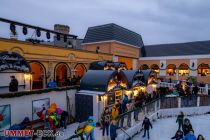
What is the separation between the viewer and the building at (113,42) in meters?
29.8

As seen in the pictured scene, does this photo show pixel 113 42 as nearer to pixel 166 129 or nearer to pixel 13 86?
pixel 166 129

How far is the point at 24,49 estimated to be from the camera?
16359 millimetres

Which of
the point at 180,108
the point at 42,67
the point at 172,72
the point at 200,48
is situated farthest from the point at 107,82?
the point at 200,48

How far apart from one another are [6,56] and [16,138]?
602cm

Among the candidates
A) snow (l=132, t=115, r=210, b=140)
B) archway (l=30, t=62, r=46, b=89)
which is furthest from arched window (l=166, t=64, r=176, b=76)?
archway (l=30, t=62, r=46, b=89)

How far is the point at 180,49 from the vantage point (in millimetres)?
36750

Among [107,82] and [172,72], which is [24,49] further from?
[172,72]

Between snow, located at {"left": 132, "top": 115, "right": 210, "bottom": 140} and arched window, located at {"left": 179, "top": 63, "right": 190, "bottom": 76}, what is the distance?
50.5 ft

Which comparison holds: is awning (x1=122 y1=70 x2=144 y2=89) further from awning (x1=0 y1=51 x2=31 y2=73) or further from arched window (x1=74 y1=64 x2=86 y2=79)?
awning (x1=0 y1=51 x2=31 y2=73)

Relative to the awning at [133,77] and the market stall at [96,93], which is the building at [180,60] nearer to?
the awning at [133,77]

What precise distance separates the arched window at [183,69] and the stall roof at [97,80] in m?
22.4

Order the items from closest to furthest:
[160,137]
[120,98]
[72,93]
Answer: [160,137], [72,93], [120,98]

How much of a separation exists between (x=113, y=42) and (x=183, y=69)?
14.5 metres

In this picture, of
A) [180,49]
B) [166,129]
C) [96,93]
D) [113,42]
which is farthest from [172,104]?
[180,49]
